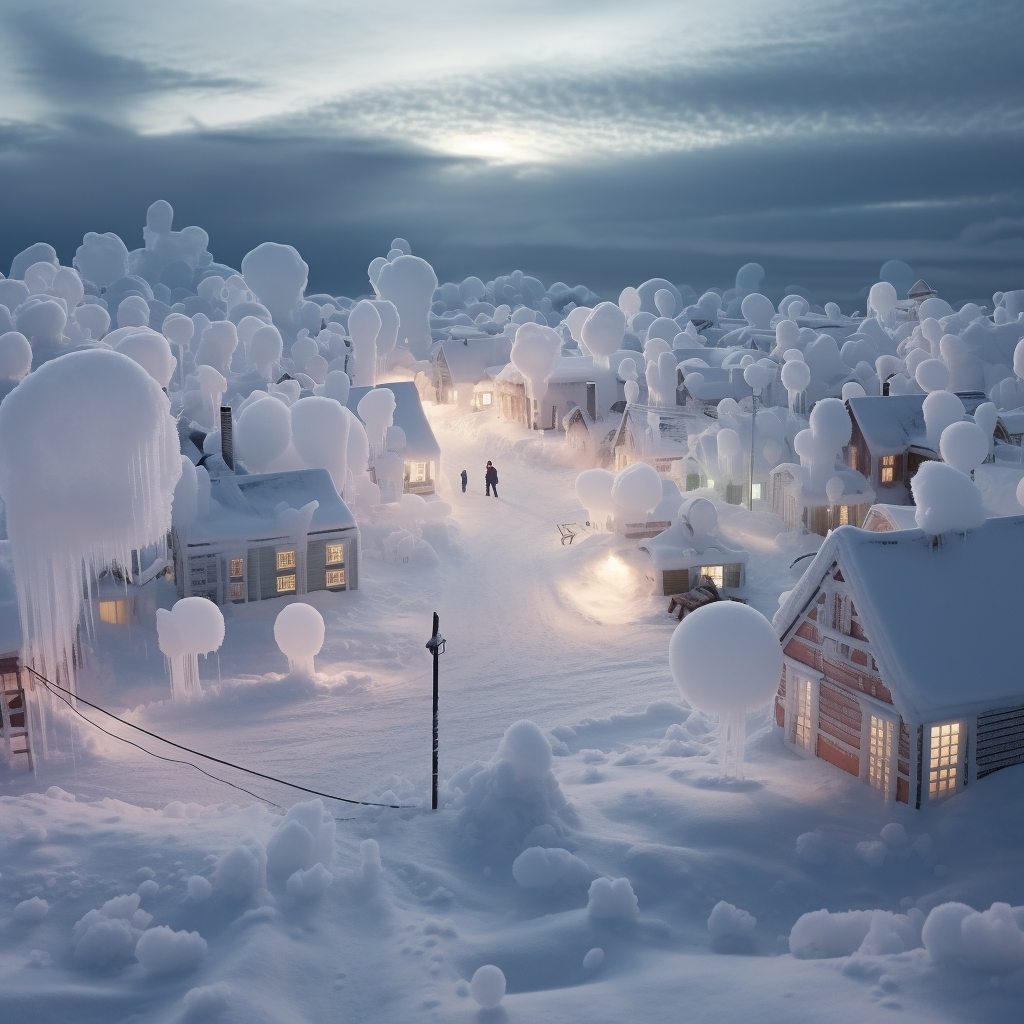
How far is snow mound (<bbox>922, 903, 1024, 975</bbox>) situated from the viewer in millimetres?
9797

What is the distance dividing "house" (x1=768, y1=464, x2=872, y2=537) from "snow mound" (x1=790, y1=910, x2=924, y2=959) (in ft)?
70.0

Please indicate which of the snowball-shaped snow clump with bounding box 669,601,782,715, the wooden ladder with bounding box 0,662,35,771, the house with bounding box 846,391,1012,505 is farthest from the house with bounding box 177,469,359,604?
the house with bounding box 846,391,1012,505

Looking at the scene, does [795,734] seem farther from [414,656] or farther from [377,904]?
[414,656]

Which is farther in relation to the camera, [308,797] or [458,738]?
[458,738]

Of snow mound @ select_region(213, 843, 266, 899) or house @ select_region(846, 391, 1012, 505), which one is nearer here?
snow mound @ select_region(213, 843, 266, 899)

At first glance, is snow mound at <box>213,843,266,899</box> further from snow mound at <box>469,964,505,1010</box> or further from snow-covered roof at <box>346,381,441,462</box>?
snow-covered roof at <box>346,381,441,462</box>

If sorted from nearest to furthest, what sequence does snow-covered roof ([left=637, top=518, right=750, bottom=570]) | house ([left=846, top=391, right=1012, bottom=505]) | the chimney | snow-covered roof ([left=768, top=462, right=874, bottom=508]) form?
snow-covered roof ([left=637, top=518, right=750, bottom=570])
the chimney
snow-covered roof ([left=768, top=462, right=874, bottom=508])
house ([left=846, top=391, right=1012, bottom=505])

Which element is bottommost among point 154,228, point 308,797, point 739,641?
point 308,797

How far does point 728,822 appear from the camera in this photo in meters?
14.3

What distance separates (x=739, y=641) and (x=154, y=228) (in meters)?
79.2

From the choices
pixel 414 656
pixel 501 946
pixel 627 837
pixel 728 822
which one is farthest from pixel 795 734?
pixel 414 656

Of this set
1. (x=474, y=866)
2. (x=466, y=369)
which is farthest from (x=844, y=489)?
(x=466, y=369)

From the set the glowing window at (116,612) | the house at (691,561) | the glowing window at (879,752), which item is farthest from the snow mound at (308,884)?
the house at (691,561)

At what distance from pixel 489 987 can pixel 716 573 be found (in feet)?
62.0
